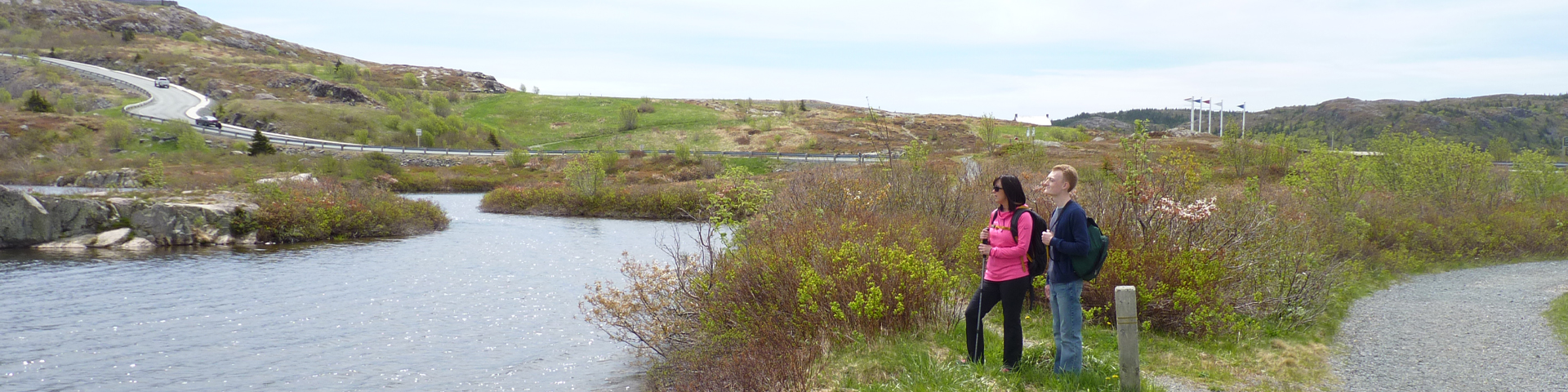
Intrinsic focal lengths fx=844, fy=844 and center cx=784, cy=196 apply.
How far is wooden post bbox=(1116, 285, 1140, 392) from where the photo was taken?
20.2ft

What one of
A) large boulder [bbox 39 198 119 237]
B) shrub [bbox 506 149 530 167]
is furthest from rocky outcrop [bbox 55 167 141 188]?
large boulder [bbox 39 198 119 237]

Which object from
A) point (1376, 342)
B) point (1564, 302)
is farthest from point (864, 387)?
point (1564, 302)

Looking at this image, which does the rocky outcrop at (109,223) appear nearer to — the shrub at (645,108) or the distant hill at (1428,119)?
the shrub at (645,108)

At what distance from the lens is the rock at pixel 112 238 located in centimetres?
2348

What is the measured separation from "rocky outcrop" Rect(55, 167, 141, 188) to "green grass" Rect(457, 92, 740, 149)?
1529 inches

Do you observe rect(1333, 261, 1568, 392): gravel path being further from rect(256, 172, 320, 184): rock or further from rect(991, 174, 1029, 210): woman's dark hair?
rect(256, 172, 320, 184): rock

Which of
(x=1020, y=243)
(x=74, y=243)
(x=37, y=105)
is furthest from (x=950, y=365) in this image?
(x=37, y=105)

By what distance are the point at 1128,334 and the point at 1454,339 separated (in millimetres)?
7046

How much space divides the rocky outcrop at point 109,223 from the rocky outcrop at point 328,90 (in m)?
75.9

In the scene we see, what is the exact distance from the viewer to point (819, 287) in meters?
8.80

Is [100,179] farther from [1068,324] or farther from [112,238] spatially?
[1068,324]

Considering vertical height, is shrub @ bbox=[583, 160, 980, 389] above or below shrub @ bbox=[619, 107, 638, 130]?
below

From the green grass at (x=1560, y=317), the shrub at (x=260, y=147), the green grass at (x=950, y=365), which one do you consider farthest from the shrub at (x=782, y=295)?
the shrub at (x=260, y=147)

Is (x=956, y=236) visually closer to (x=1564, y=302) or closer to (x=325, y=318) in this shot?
(x=1564, y=302)
